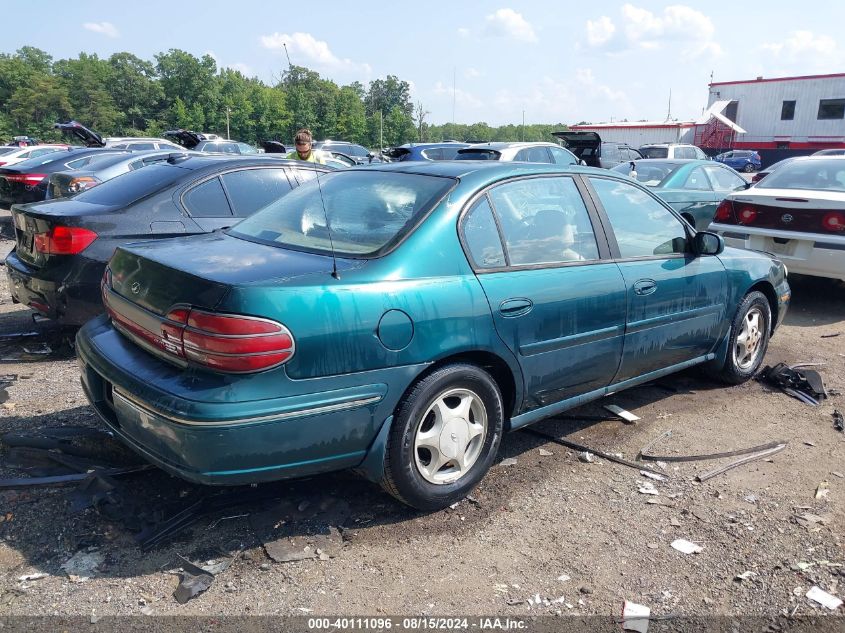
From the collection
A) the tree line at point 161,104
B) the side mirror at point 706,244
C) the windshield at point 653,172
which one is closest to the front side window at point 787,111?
the tree line at point 161,104

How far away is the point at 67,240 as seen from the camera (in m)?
4.90

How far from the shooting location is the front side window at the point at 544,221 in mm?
3588

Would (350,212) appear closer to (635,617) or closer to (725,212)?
(635,617)

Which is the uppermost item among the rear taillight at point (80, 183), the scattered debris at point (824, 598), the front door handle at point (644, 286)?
the rear taillight at point (80, 183)

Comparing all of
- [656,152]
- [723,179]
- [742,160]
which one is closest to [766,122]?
[742,160]

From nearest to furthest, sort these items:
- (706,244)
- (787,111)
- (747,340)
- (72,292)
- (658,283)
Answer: (658,283) → (706,244) → (72,292) → (747,340) → (787,111)

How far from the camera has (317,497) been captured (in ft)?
11.2

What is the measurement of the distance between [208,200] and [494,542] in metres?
3.68

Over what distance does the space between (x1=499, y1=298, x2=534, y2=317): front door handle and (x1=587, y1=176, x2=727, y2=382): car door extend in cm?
86

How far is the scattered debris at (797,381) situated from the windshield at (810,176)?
3356mm

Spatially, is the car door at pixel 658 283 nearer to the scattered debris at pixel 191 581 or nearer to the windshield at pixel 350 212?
the windshield at pixel 350 212

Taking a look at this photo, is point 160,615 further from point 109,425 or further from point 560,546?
point 560,546

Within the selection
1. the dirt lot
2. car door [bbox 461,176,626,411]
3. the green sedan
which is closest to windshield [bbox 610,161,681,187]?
the green sedan

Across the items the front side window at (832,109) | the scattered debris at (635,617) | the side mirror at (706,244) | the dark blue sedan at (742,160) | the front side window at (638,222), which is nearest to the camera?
the scattered debris at (635,617)
